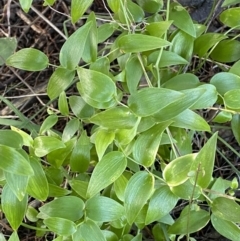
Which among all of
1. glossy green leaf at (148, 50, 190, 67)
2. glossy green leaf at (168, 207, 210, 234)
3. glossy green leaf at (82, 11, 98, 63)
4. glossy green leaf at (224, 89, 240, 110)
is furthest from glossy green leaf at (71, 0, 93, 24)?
glossy green leaf at (168, 207, 210, 234)

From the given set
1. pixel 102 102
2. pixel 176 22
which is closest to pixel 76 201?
pixel 102 102

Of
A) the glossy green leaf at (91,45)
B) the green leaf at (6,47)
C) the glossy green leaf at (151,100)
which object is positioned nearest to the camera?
the glossy green leaf at (151,100)

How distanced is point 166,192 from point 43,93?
0.50m

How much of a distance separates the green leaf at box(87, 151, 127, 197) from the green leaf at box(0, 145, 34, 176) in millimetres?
86

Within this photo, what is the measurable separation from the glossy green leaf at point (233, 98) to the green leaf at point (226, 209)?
0.14m

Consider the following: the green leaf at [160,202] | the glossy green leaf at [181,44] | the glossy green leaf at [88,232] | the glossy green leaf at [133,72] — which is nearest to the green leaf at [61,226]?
the glossy green leaf at [88,232]

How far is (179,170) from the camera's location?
1.95ft

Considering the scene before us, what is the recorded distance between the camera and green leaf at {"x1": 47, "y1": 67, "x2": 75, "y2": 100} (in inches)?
26.0

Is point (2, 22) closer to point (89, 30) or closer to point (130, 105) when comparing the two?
point (89, 30)

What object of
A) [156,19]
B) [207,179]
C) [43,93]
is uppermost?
[156,19]

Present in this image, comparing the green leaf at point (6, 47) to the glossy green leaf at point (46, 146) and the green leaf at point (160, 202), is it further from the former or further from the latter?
the green leaf at point (160, 202)

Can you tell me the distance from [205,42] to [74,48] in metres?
0.23

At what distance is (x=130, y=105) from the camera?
0.57m

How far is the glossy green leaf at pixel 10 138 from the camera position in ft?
1.94
